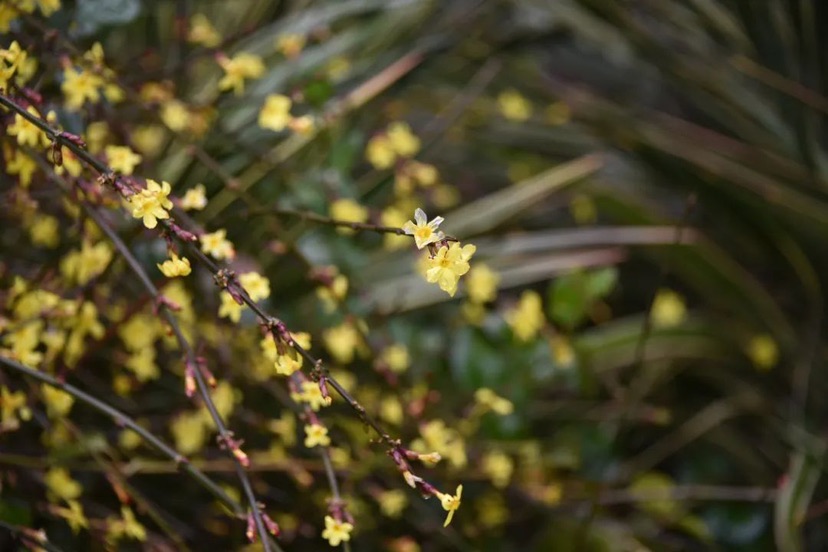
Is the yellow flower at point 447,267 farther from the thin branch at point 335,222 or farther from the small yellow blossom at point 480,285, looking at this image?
the small yellow blossom at point 480,285

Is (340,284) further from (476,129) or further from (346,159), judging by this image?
(476,129)

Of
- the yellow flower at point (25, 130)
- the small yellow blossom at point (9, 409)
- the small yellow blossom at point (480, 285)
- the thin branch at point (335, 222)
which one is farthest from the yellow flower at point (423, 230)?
the small yellow blossom at point (480, 285)

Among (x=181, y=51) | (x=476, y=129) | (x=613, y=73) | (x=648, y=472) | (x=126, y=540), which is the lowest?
(x=126, y=540)

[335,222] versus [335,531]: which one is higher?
[335,222]

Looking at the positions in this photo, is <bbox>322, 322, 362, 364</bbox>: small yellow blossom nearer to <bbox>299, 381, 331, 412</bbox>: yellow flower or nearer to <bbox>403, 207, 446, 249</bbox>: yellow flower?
<bbox>299, 381, 331, 412</bbox>: yellow flower

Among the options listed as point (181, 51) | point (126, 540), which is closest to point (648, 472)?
point (126, 540)

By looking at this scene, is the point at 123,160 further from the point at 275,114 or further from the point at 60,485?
the point at 60,485

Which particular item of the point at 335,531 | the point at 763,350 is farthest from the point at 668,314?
the point at 335,531
